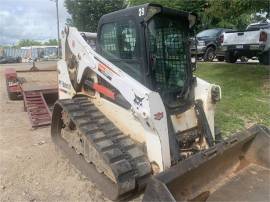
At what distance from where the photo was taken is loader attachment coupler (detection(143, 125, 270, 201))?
11.5ft

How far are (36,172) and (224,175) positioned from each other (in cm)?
263

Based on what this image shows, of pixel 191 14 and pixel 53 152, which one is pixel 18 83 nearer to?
pixel 53 152

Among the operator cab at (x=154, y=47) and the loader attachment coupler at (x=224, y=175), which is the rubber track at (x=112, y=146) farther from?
the operator cab at (x=154, y=47)

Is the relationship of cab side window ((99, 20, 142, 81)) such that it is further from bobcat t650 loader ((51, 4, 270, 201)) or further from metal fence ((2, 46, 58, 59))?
metal fence ((2, 46, 58, 59))

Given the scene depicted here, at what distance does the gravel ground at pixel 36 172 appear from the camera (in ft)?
14.6

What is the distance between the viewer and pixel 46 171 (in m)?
5.14

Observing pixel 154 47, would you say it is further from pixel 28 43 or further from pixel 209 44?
pixel 28 43

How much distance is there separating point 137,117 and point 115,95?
70 cm

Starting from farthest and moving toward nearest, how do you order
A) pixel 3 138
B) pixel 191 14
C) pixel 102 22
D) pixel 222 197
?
1. pixel 3 138
2. pixel 102 22
3. pixel 191 14
4. pixel 222 197

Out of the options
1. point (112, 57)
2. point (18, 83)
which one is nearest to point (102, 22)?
point (112, 57)

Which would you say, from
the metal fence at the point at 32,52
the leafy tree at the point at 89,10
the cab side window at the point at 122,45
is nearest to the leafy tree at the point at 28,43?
the metal fence at the point at 32,52

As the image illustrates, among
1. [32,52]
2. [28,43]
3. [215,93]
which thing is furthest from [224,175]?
[28,43]

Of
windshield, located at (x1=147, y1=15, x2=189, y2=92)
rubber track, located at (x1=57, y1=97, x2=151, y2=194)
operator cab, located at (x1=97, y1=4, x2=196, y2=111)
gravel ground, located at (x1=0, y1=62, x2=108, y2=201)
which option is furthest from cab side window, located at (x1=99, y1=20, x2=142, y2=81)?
gravel ground, located at (x1=0, y1=62, x2=108, y2=201)

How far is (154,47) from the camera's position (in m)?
4.52
